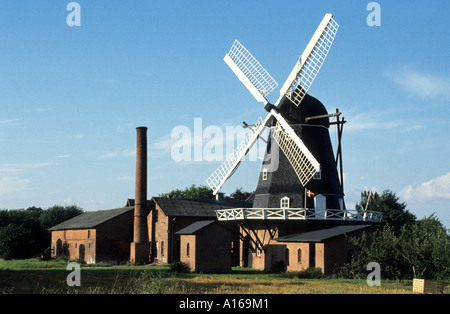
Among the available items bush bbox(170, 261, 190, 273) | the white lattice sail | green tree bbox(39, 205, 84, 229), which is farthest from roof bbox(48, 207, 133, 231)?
the white lattice sail

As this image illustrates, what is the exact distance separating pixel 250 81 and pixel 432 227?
57.6 feet

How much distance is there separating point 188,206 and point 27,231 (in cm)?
2267

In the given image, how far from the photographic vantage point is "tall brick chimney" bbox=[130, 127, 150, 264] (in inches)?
1948

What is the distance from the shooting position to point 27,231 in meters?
63.9

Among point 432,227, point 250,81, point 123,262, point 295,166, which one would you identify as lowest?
point 123,262

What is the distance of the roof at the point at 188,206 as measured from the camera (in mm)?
51162

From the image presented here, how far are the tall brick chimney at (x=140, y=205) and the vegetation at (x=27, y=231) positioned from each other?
19.5 meters

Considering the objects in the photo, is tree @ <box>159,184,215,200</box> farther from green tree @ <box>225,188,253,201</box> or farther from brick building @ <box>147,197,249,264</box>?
brick building @ <box>147,197,249,264</box>

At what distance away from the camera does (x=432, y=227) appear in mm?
33031

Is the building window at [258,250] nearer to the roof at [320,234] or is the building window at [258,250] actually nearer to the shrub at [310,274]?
the roof at [320,234]

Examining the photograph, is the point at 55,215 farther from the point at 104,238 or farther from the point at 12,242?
the point at 104,238

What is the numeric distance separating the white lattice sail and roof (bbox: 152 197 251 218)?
1363cm
